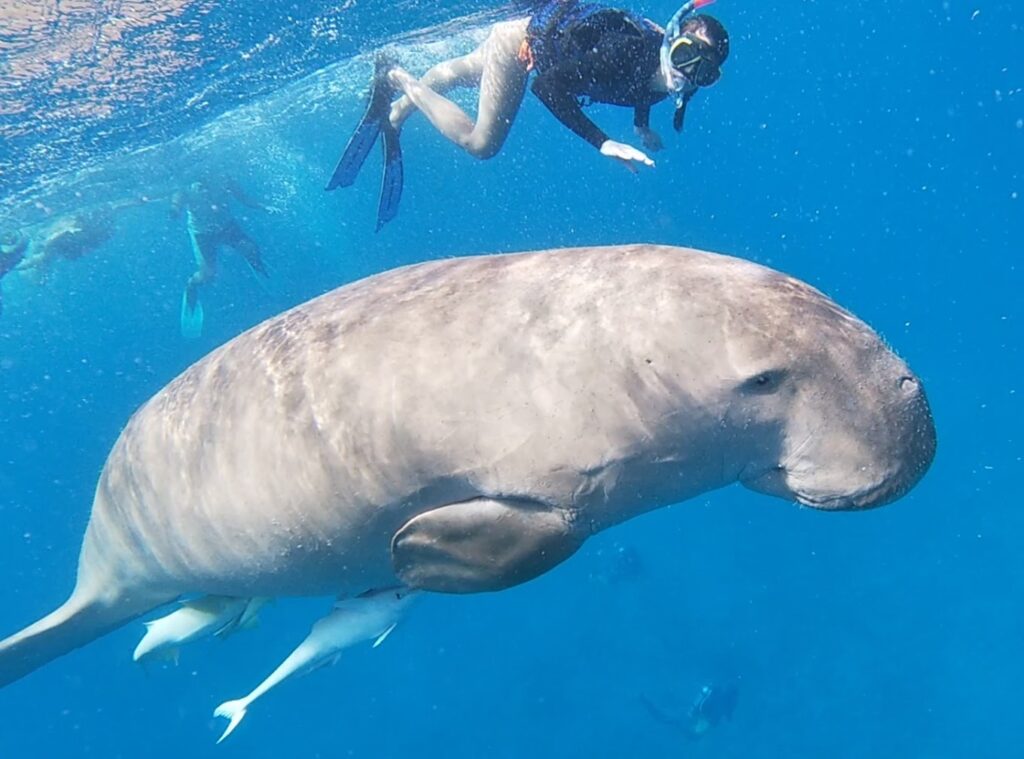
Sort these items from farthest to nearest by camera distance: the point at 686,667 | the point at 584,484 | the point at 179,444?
the point at 686,667 → the point at 179,444 → the point at 584,484

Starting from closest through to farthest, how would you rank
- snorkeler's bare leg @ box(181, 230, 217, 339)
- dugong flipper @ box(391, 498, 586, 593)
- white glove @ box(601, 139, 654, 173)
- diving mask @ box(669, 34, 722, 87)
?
1. dugong flipper @ box(391, 498, 586, 593)
2. white glove @ box(601, 139, 654, 173)
3. diving mask @ box(669, 34, 722, 87)
4. snorkeler's bare leg @ box(181, 230, 217, 339)

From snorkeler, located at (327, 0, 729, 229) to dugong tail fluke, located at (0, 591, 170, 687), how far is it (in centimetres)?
426

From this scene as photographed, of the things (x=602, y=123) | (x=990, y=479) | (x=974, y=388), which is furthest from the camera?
(x=602, y=123)

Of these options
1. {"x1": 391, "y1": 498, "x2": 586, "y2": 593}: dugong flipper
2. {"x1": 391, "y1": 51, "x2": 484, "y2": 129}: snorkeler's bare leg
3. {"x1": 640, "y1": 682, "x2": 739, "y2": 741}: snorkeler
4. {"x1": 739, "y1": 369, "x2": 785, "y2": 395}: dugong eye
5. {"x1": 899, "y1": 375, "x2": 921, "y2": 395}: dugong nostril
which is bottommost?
{"x1": 640, "y1": 682, "x2": 739, "y2": 741}: snorkeler

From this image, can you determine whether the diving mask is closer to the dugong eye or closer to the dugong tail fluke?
the dugong eye

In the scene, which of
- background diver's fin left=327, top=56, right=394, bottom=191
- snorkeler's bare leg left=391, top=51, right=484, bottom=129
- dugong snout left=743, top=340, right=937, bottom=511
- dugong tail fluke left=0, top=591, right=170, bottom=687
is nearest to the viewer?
dugong snout left=743, top=340, right=937, bottom=511

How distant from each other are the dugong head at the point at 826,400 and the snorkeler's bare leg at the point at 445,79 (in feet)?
24.3

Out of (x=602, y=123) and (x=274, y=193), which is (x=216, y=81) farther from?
(x=602, y=123)

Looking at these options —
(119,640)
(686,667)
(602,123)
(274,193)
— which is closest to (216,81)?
(119,640)

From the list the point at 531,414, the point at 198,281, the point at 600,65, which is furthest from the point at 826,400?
the point at 198,281

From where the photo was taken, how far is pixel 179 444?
4.04 metres

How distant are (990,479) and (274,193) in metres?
37.1

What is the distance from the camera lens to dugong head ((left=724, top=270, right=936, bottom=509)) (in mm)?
2635

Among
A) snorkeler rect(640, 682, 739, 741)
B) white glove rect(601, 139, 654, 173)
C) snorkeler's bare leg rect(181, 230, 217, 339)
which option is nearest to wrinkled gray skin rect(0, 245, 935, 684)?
white glove rect(601, 139, 654, 173)
